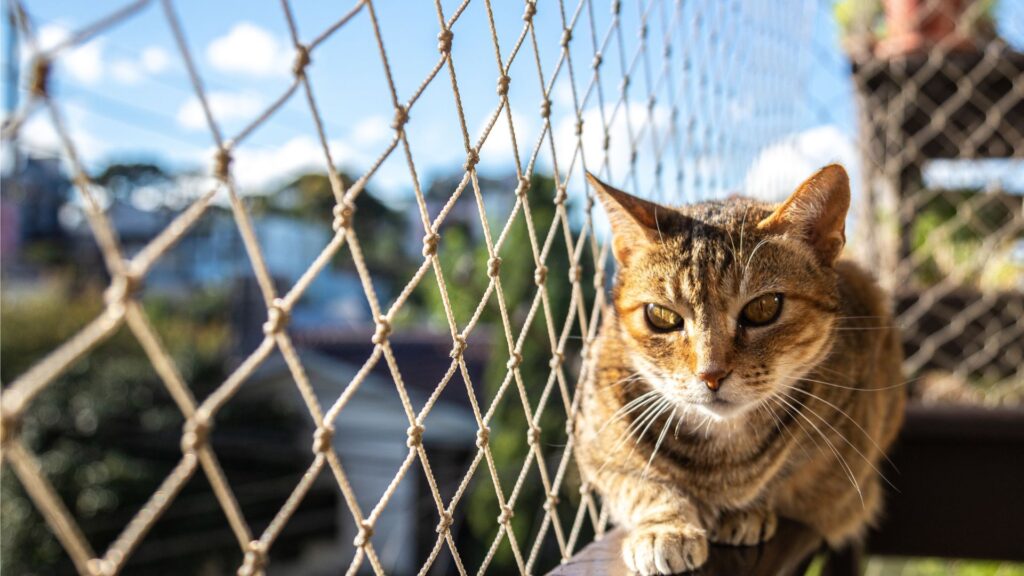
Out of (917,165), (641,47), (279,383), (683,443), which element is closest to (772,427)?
(683,443)

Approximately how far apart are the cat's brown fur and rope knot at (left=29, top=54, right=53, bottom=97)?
22.4 inches

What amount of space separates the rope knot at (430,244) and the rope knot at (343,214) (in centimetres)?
11

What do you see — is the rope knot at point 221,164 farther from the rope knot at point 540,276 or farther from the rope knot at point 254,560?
the rope knot at point 540,276

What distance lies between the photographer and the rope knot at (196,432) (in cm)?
32

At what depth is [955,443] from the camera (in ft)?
4.96

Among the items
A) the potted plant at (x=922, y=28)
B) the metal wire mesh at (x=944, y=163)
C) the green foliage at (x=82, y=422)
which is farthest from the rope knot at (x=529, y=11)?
the green foliage at (x=82, y=422)

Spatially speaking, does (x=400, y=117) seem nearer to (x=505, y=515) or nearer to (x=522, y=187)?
(x=522, y=187)

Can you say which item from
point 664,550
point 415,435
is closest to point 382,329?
point 415,435

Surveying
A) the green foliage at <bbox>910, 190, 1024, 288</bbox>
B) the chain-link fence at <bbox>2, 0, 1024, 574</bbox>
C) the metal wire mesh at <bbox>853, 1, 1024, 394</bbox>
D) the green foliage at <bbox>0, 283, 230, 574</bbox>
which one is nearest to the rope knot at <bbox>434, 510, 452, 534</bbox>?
the chain-link fence at <bbox>2, 0, 1024, 574</bbox>

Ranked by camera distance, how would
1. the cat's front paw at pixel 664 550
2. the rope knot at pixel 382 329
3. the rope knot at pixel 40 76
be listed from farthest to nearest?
the cat's front paw at pixel 664 550, the rope knot at pixel 382 329, the rope knot at pixel 40 76

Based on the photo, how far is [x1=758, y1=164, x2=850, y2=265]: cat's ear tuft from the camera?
0.81m

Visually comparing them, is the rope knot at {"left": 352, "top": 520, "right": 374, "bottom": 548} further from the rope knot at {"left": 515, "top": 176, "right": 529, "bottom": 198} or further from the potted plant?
the potted plant

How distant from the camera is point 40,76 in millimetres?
287

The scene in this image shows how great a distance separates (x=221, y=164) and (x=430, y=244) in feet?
0.72
